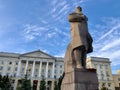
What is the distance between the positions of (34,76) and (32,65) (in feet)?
15.6

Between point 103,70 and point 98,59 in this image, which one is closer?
point 103,70

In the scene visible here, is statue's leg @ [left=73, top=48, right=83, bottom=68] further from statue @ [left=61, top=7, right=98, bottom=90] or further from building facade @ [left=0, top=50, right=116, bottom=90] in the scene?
building facade @ [left=0, top=50, right=116, bottom=90]

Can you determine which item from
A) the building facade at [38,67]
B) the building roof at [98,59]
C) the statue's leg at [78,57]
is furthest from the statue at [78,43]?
the building roof at [98,59]

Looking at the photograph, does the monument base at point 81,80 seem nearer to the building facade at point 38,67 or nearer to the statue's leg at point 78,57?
the statue's leg at point 78,57

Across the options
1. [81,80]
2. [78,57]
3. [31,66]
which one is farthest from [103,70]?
[81,80]

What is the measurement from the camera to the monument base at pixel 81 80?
483 centimetres

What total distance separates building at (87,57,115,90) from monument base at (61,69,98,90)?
5211 cm

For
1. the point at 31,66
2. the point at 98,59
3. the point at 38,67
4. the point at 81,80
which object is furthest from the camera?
the point at 98,59

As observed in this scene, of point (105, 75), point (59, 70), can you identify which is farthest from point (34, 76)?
point (105, 75)

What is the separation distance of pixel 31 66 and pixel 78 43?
166 ft

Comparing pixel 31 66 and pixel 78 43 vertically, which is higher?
pixel 31 66

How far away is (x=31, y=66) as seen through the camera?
5378 centimetres

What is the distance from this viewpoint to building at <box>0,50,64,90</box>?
51125 millimetres

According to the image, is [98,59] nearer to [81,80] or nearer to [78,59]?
[78,59]
